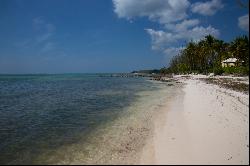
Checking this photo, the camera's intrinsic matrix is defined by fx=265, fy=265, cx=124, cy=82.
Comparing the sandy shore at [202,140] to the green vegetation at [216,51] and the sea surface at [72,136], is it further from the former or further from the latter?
the green vegetation at [216,51]

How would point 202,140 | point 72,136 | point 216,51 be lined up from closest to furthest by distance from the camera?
point 202,140
point 72,136
point 216,51

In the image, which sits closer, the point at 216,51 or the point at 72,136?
the point at 72,136

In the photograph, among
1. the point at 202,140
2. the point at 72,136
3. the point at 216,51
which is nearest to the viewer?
the point at 202,140

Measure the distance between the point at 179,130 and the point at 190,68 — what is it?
3873 inches

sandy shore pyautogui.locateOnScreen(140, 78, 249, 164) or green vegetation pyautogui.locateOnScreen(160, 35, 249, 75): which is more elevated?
green vegetation pyautogui.locateOnScreen(160, 35, 249, 75)

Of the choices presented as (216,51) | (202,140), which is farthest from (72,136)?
(216,51)

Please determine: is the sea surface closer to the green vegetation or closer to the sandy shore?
the sandy shore

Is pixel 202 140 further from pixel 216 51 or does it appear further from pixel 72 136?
pixel 216 51

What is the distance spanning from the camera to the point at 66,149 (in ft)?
36.8

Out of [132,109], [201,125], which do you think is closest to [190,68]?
[132,109]

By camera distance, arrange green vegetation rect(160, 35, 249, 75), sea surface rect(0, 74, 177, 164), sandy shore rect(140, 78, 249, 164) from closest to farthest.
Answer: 1. sandy shore rect(140, 78, 249, 164)
2. sea surface rect(0, 74, 177, 164)
3. green vegetation rect(160, 35, 249, 75)

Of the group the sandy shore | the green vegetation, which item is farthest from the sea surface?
the green vegetation

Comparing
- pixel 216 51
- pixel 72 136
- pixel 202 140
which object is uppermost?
pixel 216 51

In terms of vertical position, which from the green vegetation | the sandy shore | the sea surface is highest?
the green vegetation
